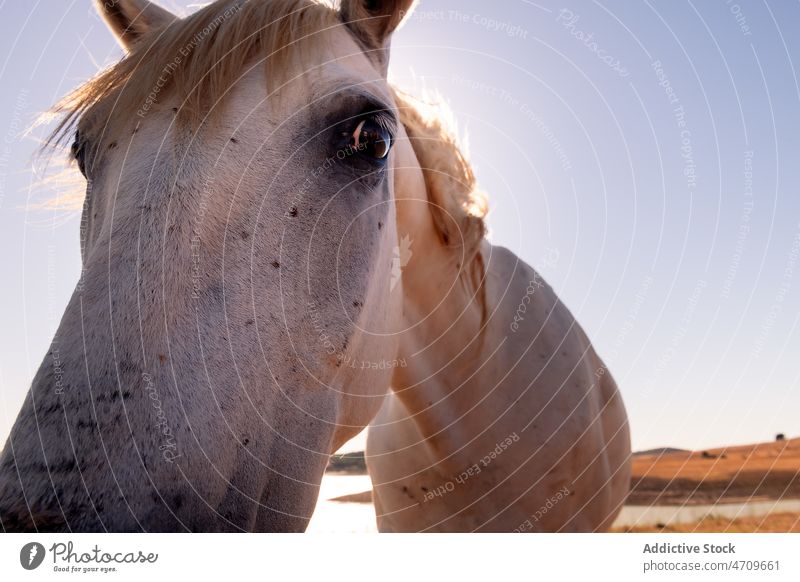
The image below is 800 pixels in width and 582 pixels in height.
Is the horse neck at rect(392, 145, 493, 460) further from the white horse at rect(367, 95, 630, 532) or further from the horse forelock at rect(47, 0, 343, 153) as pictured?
the horse forelock at rect(47, 0, 343, 153)

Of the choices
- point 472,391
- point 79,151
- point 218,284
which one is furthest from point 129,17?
point 472,391

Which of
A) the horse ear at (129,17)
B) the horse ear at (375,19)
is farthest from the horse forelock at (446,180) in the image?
the horse ear at (129,17)

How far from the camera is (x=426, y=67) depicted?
2.44 m

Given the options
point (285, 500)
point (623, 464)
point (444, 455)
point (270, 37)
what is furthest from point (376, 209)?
point (623, 464)

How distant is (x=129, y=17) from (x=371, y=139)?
1044 mm

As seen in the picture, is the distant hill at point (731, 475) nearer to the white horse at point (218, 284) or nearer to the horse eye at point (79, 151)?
the white horse at point (218, 284)

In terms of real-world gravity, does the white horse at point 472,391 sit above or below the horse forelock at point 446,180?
below

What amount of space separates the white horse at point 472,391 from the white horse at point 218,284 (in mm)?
400

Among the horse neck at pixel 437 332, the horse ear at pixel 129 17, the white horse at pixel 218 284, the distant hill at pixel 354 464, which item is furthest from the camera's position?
the distant hill at pixel 354 464

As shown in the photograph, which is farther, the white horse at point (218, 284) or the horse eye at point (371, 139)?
the horse eye at point (371, 139)

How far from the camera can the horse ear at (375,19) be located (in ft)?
6.06

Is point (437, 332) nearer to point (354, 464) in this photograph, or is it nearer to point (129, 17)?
point (354, 464)

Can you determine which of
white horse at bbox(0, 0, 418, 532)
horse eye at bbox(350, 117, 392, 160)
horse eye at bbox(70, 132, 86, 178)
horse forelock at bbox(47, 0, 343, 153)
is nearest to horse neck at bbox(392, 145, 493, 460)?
white horse at bbox(0, 0, 418, 532)

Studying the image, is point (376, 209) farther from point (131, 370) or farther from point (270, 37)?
point (131, 370)
